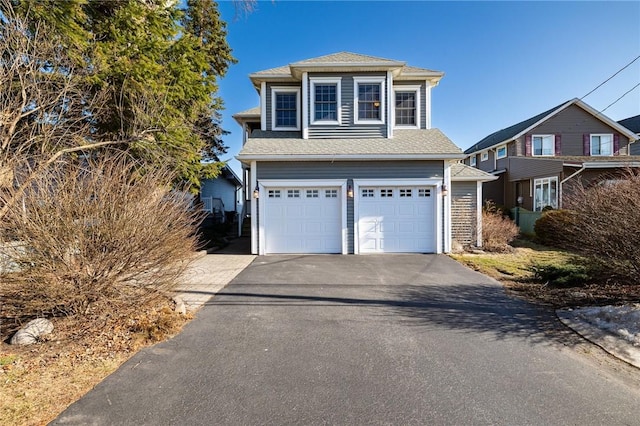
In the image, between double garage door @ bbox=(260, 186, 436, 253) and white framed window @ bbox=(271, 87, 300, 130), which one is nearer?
double garage door @ bbox=(260, 186, 436, 253)

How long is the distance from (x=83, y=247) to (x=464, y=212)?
37.3ft

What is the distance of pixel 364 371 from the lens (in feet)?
10.9

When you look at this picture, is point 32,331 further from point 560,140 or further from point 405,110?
point 560,140

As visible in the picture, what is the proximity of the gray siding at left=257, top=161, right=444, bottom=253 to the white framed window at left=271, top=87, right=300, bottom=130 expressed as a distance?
231 cm

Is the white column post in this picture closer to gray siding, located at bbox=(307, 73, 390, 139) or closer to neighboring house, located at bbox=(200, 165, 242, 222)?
gray siding, located at bbox=(307, 73, 390, 139)

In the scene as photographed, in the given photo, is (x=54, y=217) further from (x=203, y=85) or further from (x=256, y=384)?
(x=203, y=85)

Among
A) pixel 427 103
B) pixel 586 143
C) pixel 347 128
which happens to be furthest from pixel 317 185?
pixel 586 143

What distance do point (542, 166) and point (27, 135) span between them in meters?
21.5

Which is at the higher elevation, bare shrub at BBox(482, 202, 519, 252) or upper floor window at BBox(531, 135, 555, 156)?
upper floor window at BBox(531, 135, 555, 156)

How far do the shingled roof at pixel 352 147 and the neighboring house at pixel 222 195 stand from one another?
8.44 meters

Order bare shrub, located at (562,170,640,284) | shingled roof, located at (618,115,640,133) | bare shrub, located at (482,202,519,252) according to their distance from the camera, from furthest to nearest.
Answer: shingled roof, located at (618,115,640,133) < bare shrub, located at (482,202,519,252) < bare shrub, located at (562,170,640,284)

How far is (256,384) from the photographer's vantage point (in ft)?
10.1

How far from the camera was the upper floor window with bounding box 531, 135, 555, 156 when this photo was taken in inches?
817

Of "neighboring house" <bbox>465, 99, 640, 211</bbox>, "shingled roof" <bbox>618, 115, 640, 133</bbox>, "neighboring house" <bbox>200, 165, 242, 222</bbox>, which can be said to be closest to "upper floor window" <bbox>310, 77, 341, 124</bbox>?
"neighboring house" <bbox>200, 165, 242, 222</bbox>
